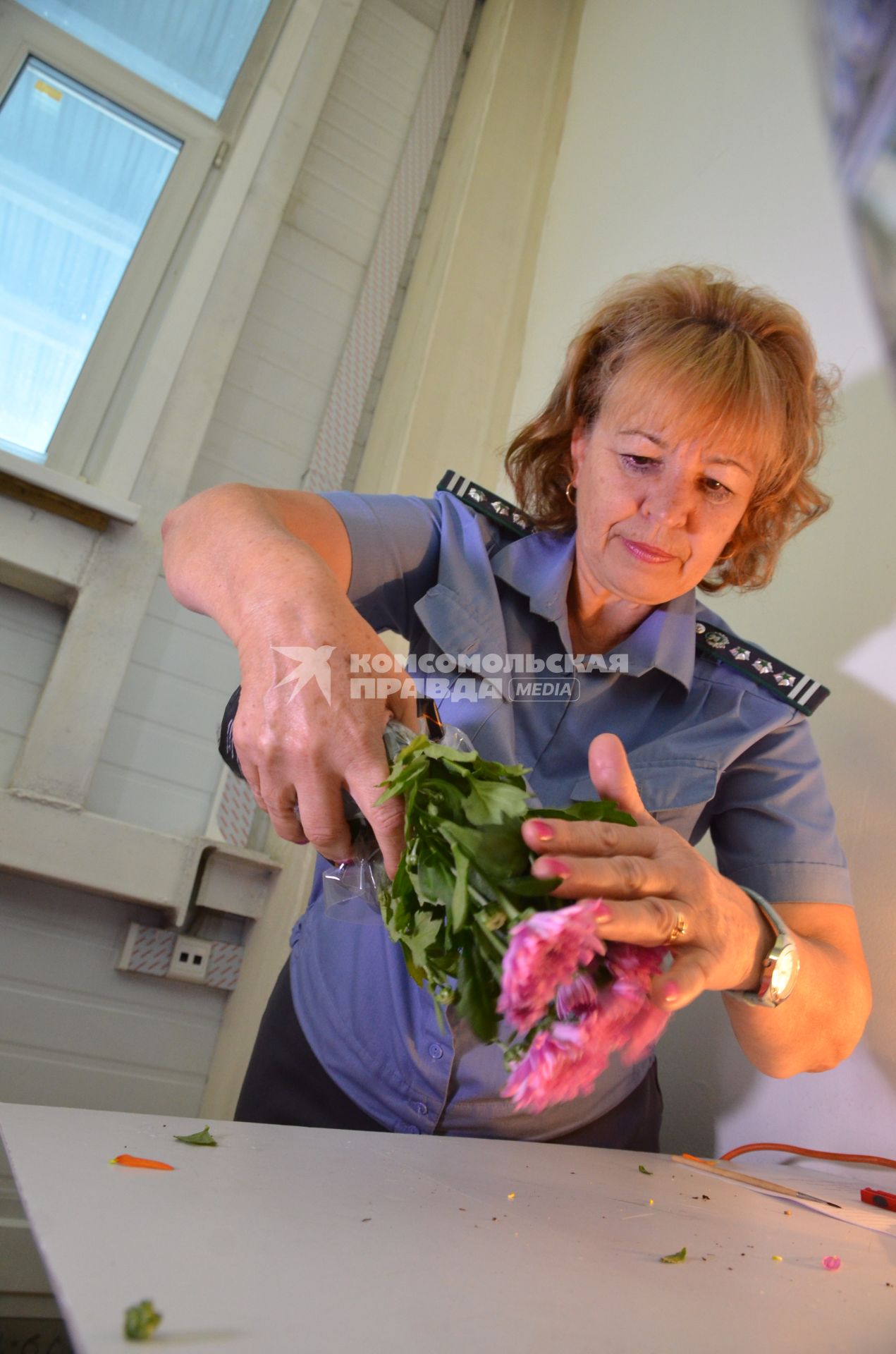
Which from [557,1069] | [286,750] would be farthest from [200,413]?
[557,1069]

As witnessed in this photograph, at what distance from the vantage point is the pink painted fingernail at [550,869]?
0.59 meters

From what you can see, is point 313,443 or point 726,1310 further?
point 313,443

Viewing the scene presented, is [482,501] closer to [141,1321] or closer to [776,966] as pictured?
[776,966]

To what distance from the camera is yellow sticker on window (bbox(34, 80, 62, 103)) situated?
8.02 feet

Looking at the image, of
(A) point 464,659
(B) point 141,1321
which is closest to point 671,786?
(A) point 464,659

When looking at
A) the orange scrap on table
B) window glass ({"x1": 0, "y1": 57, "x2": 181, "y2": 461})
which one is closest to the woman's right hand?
the orange scrap on table

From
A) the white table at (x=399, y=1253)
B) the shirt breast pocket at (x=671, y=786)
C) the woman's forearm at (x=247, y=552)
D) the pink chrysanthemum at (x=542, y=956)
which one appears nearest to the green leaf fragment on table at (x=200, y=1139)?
the white table at (x=399, y=1253)

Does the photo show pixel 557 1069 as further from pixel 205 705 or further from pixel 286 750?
pixel 205 705

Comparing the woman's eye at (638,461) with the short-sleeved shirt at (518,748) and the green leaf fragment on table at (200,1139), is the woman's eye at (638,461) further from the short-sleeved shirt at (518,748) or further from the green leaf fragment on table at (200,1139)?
the green leaf fragment on table at (200,1139)

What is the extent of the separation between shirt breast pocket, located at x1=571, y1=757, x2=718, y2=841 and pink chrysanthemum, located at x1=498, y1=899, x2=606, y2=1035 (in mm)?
503

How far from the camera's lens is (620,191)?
2.41 meters

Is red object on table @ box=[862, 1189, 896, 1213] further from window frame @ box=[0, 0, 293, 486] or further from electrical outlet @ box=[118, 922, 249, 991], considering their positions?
window frame @ box=[0, 0, 293, 486]

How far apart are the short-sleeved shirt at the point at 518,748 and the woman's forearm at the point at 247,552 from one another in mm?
58

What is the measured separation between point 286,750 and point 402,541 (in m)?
0.41
